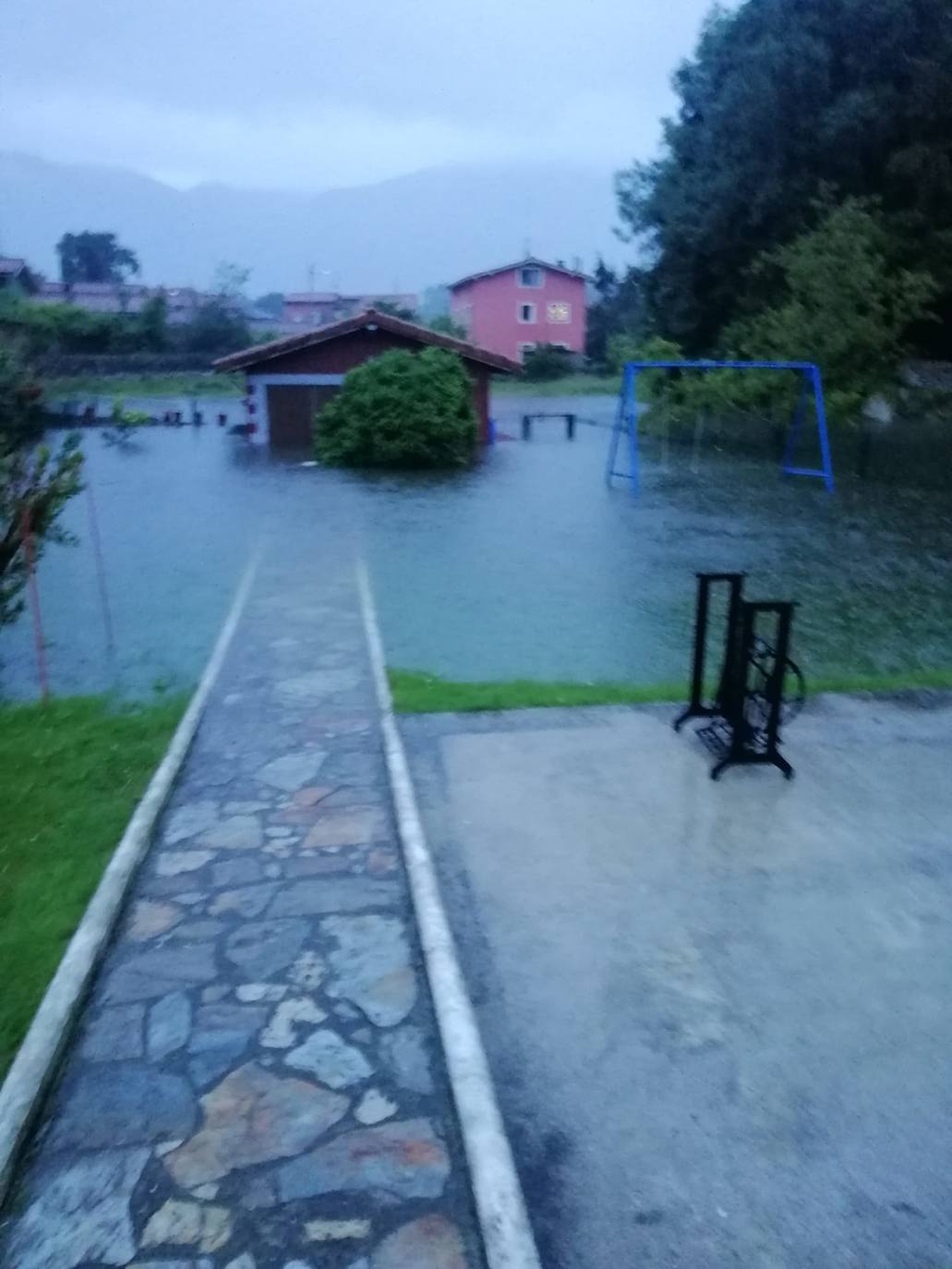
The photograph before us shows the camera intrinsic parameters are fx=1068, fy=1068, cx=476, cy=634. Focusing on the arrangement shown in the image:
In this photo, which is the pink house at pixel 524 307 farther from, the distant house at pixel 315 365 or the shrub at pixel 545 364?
the distant house at pixel 315 365

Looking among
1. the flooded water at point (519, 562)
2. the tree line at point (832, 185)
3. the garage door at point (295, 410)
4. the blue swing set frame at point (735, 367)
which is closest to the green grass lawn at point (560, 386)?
the tree line at point (832, 185)

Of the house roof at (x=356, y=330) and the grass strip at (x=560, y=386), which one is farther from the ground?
the house roof at (x=356, y=330)

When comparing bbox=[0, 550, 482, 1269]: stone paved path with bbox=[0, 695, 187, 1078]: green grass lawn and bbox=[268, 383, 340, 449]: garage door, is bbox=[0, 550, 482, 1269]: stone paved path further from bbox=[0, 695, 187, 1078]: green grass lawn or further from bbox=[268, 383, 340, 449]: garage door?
bbox=[268, 383, 340, 449]: garage door

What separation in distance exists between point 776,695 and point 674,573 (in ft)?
24.7

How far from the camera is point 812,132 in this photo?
27.2m

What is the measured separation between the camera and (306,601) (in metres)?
11.0

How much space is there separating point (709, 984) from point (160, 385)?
47.2 metres

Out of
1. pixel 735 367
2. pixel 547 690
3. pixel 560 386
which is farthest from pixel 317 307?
pixel 547 690

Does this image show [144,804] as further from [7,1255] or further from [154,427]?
[154,427]

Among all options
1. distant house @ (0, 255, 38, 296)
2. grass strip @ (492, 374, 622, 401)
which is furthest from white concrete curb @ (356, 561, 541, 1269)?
distant house @ (0, 255, 38, 296)

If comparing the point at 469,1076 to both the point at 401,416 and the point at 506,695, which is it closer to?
the point at 506,695

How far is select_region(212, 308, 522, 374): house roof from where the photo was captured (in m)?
26.0

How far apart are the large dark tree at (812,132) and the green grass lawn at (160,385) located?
22106mm

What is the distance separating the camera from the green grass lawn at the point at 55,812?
4461mm
